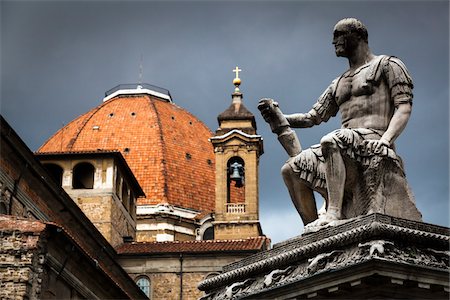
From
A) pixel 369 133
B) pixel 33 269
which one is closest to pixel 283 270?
pixel 369 133

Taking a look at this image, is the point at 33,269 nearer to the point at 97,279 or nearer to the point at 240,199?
the point at 97,279

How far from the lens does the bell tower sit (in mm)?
60906

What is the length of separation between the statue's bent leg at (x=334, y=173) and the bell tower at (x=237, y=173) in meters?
51.4

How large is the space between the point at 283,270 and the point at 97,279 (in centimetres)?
2921

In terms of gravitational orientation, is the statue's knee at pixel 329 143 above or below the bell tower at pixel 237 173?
below

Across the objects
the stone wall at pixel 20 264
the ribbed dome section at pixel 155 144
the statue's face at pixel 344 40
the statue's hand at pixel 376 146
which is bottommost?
the statue's hand at pixel 376 146

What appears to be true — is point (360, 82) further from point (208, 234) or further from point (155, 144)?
point (155, 144)

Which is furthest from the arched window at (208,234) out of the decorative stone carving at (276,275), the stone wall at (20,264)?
the decorative stone carving at (276,275)

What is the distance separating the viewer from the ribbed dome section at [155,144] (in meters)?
75.9

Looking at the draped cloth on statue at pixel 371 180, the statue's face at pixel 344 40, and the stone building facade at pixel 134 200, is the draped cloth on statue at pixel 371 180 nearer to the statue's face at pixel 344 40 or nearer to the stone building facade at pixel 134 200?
the statue's face at pixel 344 40

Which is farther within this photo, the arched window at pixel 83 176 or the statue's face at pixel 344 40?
the arched window at pixel 83 176

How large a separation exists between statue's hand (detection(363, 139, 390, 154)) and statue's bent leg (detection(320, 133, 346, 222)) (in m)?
0.27

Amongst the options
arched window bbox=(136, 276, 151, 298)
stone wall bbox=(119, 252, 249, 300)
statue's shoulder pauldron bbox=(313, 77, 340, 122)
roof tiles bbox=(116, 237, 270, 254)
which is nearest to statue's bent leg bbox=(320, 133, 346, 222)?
statue's shoulder pauldron bbox=(313, 77, 340, 122)

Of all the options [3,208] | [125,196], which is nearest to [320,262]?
[3,208]
